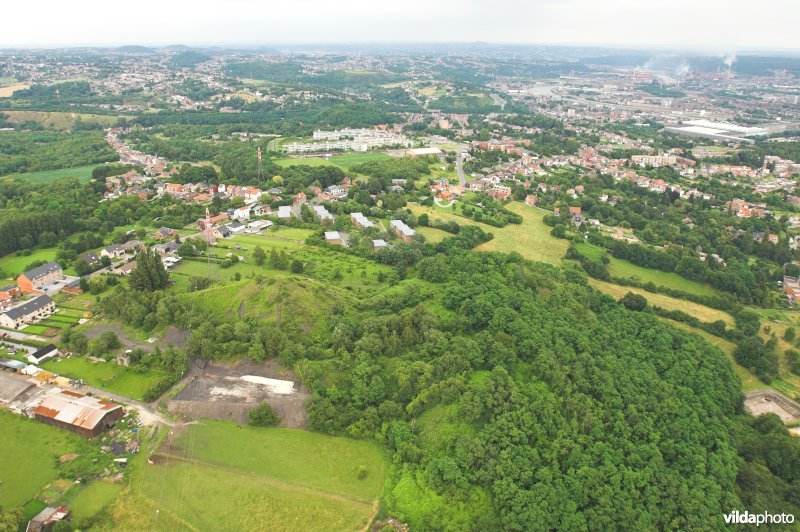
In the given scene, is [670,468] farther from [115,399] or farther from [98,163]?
[98,163]

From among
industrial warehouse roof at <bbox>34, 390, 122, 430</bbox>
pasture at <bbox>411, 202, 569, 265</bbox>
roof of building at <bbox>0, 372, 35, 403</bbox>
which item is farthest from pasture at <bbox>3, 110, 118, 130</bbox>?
industrial warehouse roof at <bbox>34, 390, 122, 430</bbox>

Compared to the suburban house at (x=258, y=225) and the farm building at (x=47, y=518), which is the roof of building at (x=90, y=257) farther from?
the farm building at (x=47, y=518)

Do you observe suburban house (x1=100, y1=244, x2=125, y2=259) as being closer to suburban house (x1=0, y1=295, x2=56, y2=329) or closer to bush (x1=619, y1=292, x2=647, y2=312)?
suburban house (x1=0, y1=295, x2=56, y2=329)

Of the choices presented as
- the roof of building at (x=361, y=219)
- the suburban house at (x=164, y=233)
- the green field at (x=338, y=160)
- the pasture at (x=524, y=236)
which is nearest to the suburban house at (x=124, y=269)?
the suburban house at (x=164, y=233)

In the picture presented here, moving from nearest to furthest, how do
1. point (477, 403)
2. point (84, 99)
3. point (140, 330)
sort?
point (477, 403) < point (140, 330) < point (84, 99)

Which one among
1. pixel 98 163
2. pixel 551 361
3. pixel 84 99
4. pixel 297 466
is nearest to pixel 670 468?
pixel 551 361
